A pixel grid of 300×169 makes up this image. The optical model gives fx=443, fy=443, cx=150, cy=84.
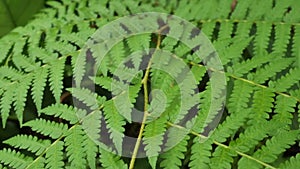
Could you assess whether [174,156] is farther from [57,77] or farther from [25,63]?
[25,63]

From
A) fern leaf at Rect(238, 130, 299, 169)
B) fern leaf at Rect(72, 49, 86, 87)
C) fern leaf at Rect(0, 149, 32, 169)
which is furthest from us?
fern leaf at Rect(72, 49, 86, 87)

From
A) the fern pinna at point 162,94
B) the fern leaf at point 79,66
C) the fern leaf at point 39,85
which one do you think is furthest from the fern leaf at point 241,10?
the fern leaf at point 39,85

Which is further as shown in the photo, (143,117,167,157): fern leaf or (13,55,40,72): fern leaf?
(13,55,40,72): fern leaf

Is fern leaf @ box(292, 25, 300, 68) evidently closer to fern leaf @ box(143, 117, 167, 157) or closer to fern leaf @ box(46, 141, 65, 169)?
fern leaf @ box(143, 117, 167, 157)

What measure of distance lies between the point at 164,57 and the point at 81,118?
30 cm

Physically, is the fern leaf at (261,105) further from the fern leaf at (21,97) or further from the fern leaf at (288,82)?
the fern leaf at (21,97)

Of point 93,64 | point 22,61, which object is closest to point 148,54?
point 93,64

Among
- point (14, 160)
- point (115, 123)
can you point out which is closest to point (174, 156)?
point (115, 123)

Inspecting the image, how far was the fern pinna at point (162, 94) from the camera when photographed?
3.36ft

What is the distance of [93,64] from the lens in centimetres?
134

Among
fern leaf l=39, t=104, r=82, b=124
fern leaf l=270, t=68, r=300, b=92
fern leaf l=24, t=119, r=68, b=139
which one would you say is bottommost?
fern leaf l=24, t=119, r=68, b=139

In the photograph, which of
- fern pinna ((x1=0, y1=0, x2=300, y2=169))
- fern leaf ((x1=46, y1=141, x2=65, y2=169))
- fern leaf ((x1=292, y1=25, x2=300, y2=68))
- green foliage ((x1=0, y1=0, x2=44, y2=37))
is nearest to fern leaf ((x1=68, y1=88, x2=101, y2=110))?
fern pinna ((x1=0, y1=0, x2=300, y2=169))

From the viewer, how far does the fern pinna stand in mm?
1024

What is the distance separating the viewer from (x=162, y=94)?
3.76 feet
